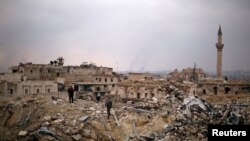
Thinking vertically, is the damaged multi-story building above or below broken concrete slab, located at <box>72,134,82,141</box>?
above

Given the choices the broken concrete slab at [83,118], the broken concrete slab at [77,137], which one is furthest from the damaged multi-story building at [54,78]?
the broken concrete slab at [77,137]

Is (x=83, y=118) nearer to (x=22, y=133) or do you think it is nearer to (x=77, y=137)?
(x=77, y=137)

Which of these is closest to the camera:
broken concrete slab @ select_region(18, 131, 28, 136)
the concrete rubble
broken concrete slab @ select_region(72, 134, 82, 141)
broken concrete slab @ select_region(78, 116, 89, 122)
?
broken concrete slab @ select_region(72, 134, 82, 141)

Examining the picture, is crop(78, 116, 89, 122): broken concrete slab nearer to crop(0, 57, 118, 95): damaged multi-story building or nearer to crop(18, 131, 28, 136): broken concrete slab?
crop(18, 131, 28, 136): broken concrete slab

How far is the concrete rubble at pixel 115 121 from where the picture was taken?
343 inches

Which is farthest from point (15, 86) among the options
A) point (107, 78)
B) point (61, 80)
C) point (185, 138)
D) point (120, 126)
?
point (185, 138)

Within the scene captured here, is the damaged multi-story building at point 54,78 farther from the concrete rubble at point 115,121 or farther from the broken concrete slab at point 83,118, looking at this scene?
the broken concrete slab at point 83,118

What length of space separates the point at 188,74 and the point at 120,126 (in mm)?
32163

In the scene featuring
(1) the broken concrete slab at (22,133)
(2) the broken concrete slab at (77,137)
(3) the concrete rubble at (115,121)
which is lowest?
(2) the broken concrete slab at (77,137)

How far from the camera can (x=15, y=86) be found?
1956 cm

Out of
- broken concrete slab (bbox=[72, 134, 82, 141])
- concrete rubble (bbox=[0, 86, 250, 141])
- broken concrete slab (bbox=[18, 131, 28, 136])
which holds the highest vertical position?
concrete rubble (bbox=[0, 86, 250, 141])

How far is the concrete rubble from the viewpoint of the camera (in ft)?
28.6

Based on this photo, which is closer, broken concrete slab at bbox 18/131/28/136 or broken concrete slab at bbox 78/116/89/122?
broken concrete slab at bbox 18/131/28/136

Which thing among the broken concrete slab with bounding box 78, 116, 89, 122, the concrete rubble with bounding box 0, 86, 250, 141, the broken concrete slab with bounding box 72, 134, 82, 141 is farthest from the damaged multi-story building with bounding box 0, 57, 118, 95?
the broken concrete slab with bounding box 72, 134, 82, 141
